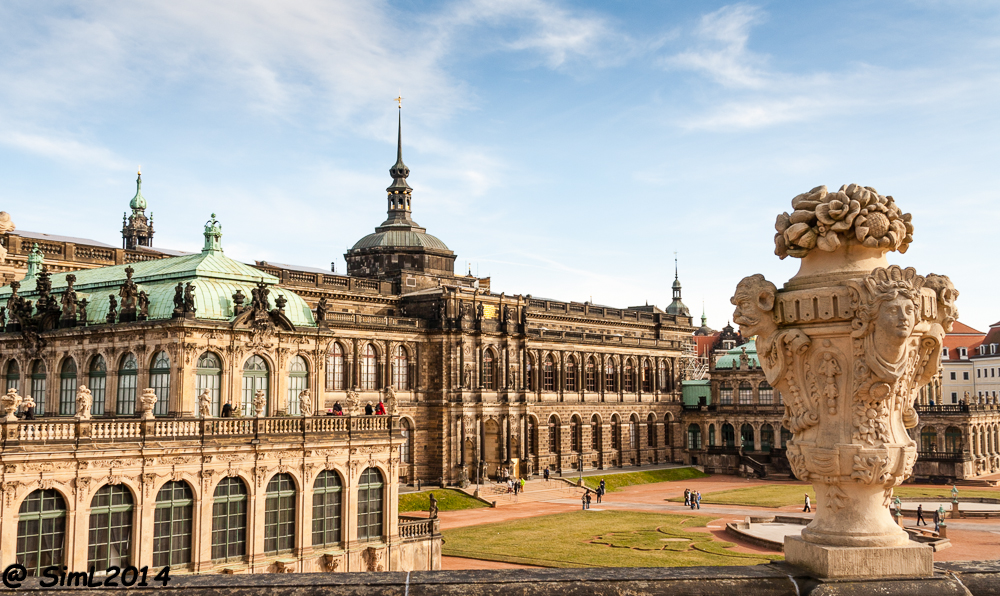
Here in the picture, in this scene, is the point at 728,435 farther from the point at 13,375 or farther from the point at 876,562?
the point at 876,562

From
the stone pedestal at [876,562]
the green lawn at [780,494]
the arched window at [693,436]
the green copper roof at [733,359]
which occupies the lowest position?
the green lawn at [780,494]

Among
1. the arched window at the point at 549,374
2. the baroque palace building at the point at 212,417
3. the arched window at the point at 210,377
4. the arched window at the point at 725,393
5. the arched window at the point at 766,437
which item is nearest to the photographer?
the baroque palace building at the point at 212,417

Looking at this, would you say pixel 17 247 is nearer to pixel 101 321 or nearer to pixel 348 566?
pixel 101 321

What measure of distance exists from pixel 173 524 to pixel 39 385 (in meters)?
16.2

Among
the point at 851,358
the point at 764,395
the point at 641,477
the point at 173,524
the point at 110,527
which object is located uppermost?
the point at 851,358

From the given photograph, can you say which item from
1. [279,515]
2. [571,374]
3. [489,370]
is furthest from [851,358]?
[571,374]

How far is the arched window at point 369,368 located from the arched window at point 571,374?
25.6m

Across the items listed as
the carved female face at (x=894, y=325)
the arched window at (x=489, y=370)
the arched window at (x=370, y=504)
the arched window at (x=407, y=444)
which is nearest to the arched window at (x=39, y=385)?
the arched window at (x=370, y=504)

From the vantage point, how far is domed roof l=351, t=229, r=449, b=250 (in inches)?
3649

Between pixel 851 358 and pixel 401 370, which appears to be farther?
pixel 401 370

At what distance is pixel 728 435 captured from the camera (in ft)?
346

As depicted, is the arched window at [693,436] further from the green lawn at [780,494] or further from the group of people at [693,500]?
the group of people at [693,500]

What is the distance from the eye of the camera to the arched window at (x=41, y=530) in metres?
29.8

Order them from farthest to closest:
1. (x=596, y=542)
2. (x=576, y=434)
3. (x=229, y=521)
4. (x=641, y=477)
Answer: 1. (x=576, y=434)
2. (x=641, y=477)
3. (x=596, y=542)
4. (x=229, y=521)
